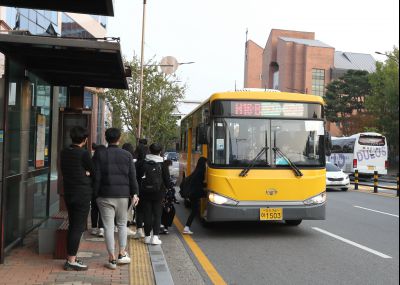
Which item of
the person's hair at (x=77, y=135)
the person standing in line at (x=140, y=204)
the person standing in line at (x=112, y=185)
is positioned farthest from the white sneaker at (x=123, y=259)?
the person standing in line at (x=140, y=204)

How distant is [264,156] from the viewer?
28.7 ft

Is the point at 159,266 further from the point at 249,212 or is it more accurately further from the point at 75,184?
the point at 249,212

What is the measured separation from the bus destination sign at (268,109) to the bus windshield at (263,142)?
115 millimetres

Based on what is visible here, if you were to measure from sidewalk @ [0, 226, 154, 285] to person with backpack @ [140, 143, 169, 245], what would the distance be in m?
0.62

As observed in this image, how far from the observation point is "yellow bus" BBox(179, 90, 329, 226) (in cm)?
856

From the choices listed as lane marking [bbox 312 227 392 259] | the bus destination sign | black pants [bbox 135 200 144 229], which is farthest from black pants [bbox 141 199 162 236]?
lane marking [bbox 312 227 392 259]

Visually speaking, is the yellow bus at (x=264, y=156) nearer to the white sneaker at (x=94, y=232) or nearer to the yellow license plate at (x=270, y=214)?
the yellow license plate at (x=270, y=214)

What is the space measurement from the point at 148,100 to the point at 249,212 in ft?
80.4

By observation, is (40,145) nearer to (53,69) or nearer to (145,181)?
(53,69)

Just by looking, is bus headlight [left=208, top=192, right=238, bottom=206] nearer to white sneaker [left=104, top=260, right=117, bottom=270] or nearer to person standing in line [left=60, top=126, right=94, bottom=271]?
white sneaker [left=104, top=260, right=117, bottom=270]

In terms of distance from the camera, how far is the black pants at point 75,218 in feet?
19.0

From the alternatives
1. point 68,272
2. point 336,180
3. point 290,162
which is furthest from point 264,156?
point 336,180

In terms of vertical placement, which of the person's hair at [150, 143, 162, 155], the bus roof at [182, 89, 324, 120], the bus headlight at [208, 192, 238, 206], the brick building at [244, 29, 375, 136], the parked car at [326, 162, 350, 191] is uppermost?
the brick building at [244, 29, 375, 136]

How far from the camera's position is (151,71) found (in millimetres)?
32562
